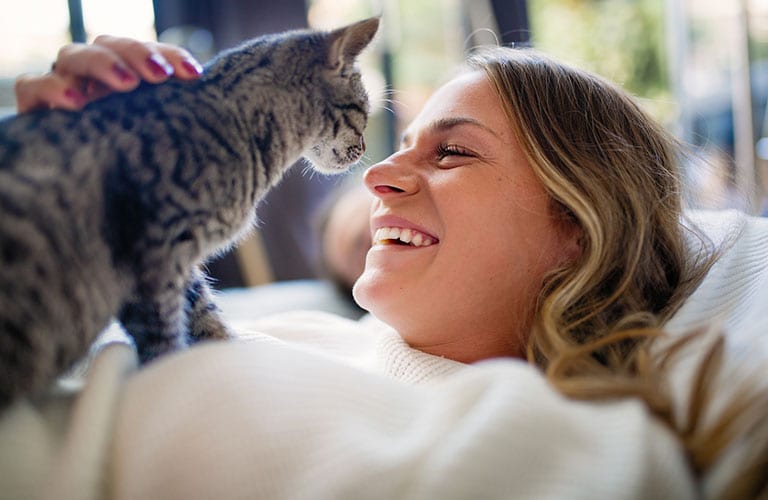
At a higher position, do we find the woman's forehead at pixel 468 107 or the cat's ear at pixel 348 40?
the cat's ear at pixel 348 40

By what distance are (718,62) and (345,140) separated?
442cm

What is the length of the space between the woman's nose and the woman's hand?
1.54 ft

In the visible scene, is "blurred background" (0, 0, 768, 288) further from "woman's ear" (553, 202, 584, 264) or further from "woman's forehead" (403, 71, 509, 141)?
"woman's forehead" (403, 71, 509, 141)

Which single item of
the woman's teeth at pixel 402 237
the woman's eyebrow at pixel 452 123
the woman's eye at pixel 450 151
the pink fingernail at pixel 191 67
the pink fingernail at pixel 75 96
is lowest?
the woman's teeth at pixel 402 237

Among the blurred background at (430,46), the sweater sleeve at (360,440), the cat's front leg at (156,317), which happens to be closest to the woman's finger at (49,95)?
the cat's front leg at (156,317)

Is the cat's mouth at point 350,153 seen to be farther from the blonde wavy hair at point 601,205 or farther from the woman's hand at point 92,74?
the woman's hand at point 92,74

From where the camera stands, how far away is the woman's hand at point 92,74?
38.4 inches

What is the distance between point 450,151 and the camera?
1.34m

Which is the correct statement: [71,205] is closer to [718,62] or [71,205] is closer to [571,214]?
[571,214]

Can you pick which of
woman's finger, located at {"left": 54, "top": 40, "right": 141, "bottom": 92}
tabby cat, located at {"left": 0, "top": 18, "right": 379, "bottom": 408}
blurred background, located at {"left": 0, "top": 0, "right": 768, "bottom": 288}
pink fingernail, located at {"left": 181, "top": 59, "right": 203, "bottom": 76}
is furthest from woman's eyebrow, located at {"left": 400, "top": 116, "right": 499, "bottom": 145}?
blurred background, located at {"left": 0, "top": 0, "right": 768, "bottom": 288}

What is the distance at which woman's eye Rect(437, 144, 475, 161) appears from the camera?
132 centimetres

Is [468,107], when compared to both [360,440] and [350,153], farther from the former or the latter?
[360,440]

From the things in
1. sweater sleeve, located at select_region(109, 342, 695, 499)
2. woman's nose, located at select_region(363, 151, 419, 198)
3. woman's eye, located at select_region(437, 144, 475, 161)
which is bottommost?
sweater sleeve, located at select_region(109, 342, 695, 499)

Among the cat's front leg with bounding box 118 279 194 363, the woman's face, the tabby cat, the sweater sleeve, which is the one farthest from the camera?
the woman's face
